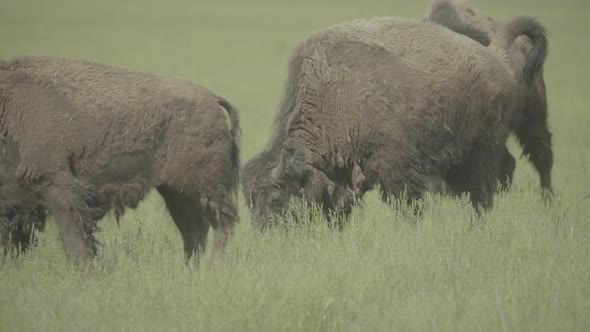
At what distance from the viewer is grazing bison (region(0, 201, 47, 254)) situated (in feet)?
23.9

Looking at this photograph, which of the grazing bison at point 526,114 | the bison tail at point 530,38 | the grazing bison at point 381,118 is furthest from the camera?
the grazing bison at point 526,114

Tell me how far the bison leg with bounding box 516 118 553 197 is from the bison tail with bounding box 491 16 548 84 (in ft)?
4.32

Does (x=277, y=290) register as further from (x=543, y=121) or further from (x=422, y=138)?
(x=543, y=121)

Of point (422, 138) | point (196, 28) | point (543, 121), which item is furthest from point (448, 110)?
point (196, 28)

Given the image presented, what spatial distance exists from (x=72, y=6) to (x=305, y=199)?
4296 cm

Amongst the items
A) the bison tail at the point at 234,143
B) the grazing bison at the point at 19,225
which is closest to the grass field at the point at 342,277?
the grazing bison at the point at 19,225

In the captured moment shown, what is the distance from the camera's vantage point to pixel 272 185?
26.7ft

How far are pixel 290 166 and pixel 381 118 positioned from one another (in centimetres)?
105

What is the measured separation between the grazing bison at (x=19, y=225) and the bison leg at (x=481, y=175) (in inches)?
172

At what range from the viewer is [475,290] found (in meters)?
6.22

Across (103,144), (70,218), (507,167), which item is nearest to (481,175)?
(507,167)

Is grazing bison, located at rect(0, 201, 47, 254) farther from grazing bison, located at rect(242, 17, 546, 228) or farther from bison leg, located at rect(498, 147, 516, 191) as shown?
bison leg, located at rect(498, 147, 516, 191)

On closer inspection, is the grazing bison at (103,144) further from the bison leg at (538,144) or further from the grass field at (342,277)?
the bison leg at (538,144)

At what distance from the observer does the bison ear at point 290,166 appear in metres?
8.07
